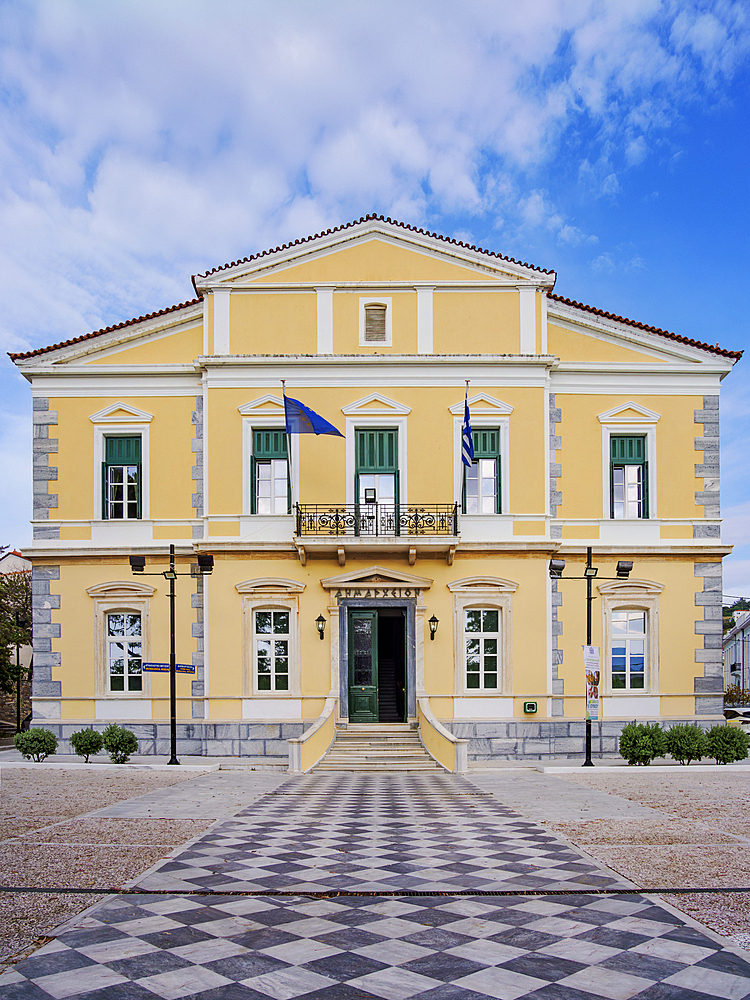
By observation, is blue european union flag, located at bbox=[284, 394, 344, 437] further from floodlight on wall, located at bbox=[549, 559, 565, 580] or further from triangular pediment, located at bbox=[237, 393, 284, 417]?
floodlight on wall, located at bbox=[549, 559, 565, 580]

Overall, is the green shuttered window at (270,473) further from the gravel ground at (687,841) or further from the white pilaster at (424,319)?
the gravel ground at (687,841)

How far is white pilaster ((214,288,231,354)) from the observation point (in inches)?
822

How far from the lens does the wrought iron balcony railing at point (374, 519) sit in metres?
20.1

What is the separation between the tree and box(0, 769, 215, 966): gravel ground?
648 inches

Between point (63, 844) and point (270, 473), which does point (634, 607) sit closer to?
point (270, 473)

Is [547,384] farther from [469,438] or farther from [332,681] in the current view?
[332,681]

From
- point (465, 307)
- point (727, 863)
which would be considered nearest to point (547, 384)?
point (465, 307)

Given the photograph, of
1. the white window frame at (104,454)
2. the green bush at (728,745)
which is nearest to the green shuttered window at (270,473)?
the white window frame at (104,454)

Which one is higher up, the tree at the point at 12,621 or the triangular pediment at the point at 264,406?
the triangular pediment at the point at 264,406

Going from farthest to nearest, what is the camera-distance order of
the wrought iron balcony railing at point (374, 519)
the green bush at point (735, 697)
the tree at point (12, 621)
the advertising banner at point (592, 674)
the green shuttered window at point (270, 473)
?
1. the green bush at point (735, 697)
2. the tree at point (12, 621)
3. the green shuttered window at point (270, 473)
4. the wrought iron balcony railing at point (374, 519)
5. the advertising banner at point (592, 674)

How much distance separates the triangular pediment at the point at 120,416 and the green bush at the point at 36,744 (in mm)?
7489

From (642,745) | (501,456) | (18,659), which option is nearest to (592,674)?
(642,745)

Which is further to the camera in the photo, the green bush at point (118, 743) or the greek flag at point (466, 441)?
the greek flag at point (466, 441)

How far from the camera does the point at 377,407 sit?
20750 mm
